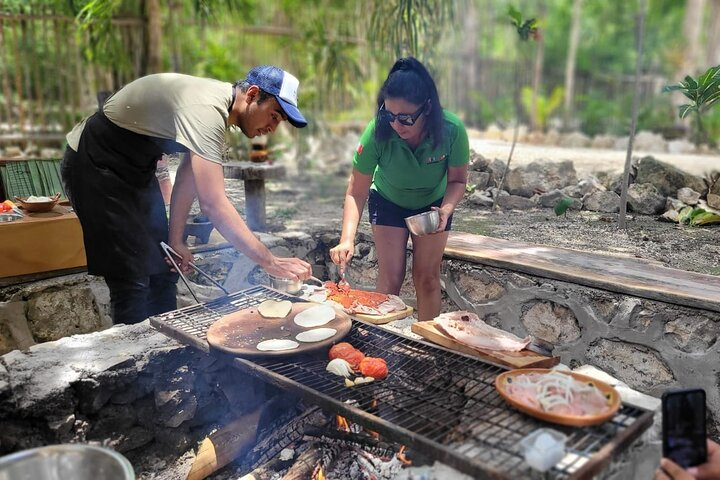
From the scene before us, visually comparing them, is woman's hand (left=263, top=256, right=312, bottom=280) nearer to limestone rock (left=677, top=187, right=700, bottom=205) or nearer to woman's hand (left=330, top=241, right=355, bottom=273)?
woman's hand (left=330, top=241, right=355, bottom=273)

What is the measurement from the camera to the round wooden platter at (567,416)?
2.12 m

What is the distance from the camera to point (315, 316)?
313 centimetres

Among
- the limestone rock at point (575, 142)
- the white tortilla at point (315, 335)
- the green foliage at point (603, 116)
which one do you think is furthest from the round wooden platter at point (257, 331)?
the green foliage at point (603, 116)

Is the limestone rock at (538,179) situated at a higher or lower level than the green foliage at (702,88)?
lower

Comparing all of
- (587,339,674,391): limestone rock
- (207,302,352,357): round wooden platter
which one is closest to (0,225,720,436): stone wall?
(587,339,674,391): limestone rock

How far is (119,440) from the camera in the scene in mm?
3146

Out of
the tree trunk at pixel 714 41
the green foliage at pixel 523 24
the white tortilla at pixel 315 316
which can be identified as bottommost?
the white tortilla at pixel 315 316

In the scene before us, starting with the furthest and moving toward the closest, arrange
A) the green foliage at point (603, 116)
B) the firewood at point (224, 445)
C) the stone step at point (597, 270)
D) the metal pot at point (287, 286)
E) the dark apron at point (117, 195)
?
the green foliage at point (603, 116)
the metal pot at point (287, 286)
the stone step at point (597, 270)
the dark apron at point (117, 195)
the firewood at point (224, 445)

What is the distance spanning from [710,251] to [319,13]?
912 cm

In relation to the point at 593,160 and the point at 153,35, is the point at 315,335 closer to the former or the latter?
the point at 593,160

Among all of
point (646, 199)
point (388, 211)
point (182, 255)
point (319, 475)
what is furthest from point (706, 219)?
point (182, 255)

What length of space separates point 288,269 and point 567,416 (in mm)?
1553

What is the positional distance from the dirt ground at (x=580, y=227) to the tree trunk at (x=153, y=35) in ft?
9.19

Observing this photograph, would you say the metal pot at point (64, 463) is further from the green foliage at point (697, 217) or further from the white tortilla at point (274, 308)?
the green foliage at point (697, 217)
